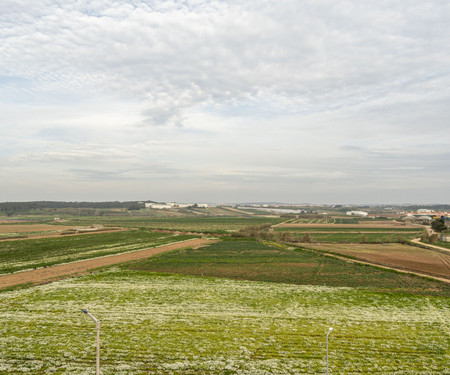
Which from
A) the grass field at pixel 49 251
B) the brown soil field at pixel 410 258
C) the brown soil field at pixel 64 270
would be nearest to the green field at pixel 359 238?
the brown soil field at pixel 410 258

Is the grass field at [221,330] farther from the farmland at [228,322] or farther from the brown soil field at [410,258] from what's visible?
the brown soil field at [410,258]

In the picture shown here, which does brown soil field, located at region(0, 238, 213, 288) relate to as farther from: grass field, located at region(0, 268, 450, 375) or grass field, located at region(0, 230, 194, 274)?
grass field, located at region(0, 268, 450, 375)

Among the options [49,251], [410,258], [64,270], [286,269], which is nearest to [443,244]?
[410,258]

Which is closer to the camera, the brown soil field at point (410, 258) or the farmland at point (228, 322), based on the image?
the farmland at point (228, 322)

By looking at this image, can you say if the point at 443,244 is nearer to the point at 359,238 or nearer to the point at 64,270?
the point at 359,238

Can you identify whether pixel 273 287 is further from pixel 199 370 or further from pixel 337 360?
pixel 199 370
